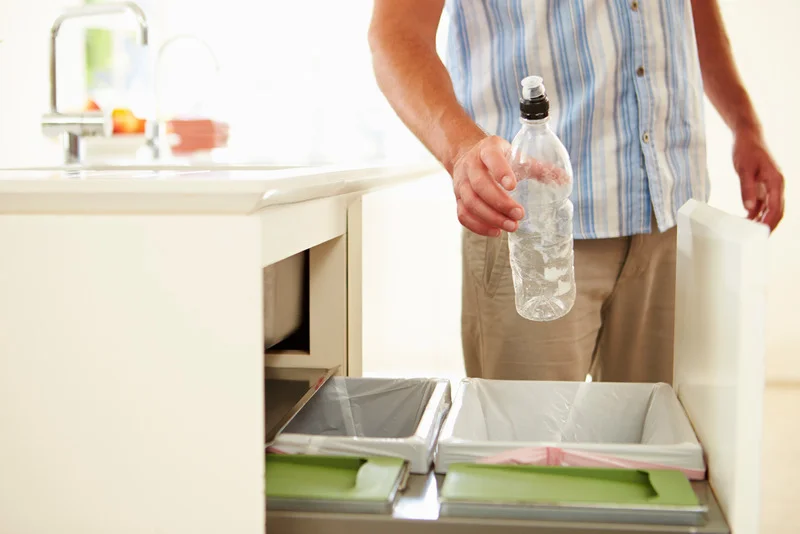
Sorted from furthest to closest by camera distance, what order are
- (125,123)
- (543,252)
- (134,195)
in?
(125,123) < (543,252) < (134,195)

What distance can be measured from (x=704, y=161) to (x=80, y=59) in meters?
2.55

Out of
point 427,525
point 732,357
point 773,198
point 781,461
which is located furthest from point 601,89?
point 781,461

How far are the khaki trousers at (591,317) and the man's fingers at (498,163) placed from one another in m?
0.39

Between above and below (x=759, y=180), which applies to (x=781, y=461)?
below

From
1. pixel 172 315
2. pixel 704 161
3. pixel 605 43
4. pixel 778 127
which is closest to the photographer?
pixel 172 315

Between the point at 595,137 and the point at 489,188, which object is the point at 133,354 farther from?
the point at 595,137

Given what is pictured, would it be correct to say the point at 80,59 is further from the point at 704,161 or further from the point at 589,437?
the point at 589,437

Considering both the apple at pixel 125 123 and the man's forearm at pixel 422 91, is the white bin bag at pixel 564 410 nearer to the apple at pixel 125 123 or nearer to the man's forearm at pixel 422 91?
the man's forearm at pixel 422 91

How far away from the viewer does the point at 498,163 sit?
2.80ft

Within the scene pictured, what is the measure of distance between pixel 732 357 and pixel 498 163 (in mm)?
280

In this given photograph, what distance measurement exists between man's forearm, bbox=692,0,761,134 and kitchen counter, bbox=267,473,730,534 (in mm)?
919

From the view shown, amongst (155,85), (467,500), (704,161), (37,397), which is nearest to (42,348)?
(37,397)

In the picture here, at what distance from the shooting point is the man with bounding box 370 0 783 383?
1230 mm

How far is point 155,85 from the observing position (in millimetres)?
2629
